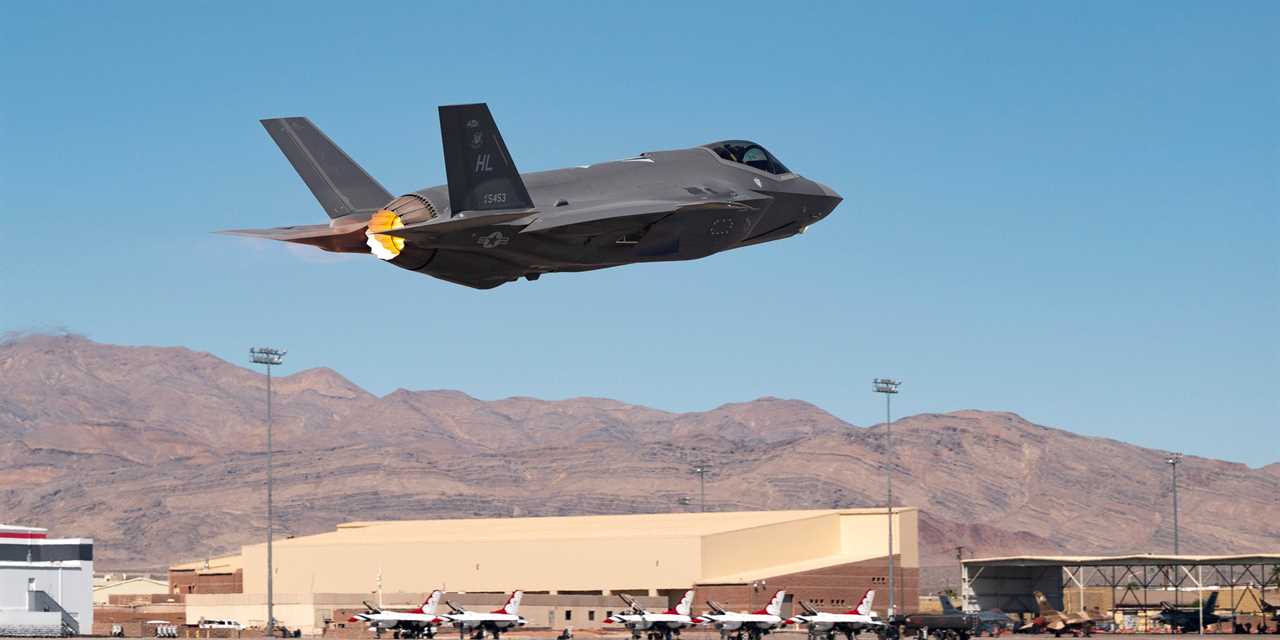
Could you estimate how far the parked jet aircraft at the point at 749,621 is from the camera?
126 metres


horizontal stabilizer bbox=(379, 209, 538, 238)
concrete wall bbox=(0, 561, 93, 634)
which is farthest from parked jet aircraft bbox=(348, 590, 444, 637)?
horizontal stabilizer bbox=(379, 209, 538, 238)

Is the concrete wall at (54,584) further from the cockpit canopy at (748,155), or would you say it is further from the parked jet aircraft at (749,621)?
the cockpit canopy at (748,155)

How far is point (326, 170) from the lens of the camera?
48.2 metres

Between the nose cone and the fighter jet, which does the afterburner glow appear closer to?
the fighter jet

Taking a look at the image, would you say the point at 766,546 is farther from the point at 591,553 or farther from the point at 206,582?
the point at 206,582

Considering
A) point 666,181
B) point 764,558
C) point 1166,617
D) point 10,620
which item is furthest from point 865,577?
point 666,181

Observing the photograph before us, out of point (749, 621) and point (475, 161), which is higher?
Result: point (475, 161)

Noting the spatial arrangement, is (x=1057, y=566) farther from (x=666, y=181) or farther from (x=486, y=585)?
(x=666, y=181)

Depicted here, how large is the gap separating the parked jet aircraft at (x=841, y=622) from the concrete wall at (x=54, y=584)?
61445mm

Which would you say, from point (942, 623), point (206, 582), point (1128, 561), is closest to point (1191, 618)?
point (1128, 561)

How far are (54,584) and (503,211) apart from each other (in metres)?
114

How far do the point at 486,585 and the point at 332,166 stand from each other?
368 ft

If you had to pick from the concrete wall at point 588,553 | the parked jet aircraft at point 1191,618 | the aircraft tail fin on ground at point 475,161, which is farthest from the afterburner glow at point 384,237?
the parked jet aircraft at point 1191,618

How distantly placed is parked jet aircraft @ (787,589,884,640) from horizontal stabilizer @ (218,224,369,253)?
267 ft
